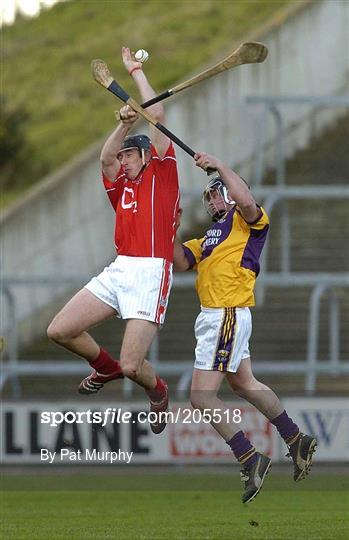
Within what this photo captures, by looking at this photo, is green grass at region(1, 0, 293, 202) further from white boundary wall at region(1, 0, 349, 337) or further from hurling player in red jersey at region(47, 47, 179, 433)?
hurling player in red jersey at region(47, 47, 179, 433)

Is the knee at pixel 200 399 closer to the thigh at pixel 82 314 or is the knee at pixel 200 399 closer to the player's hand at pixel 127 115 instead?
the thigh at pixel 82 314

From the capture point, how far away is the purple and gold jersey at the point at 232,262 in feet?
38.6

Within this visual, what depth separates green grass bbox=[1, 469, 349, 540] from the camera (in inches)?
434

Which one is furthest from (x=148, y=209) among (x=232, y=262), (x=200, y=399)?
(x=200, y=399)

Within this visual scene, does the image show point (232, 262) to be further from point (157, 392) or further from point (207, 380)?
point (157, 392)

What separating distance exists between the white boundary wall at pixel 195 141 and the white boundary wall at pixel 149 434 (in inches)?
194

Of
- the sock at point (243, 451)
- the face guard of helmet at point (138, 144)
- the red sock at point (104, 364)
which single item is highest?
the face guard of helmet at point (138, 144)

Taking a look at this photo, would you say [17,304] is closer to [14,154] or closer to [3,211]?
[3,211]

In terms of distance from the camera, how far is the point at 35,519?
1223 centimetres

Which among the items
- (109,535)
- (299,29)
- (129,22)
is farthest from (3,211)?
(109,535)

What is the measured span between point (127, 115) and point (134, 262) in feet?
3.46

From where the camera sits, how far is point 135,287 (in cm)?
1161

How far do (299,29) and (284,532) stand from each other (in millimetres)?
15882

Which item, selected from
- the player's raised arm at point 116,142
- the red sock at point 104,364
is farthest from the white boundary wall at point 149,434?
the player's raised arm at point 116,142
